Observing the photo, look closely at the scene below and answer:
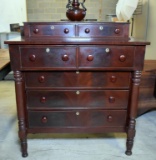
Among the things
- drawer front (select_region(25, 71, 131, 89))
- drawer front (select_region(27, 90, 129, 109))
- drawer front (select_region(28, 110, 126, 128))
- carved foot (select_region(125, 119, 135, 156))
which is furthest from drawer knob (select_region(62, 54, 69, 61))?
carved foot (select_region(125, 119, 135, 156))

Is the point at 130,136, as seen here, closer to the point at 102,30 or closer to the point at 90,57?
the point at 90,57

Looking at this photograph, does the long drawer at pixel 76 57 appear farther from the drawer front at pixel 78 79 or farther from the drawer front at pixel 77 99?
the drawer front at pixel 77 99

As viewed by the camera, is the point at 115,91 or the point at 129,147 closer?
the point at 115,91

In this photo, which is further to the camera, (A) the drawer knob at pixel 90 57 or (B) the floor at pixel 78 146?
(B) the floor at pixel 78 146

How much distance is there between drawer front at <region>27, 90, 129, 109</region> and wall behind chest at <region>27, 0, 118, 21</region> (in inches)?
108

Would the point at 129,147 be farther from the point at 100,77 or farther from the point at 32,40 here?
the point at 32,40

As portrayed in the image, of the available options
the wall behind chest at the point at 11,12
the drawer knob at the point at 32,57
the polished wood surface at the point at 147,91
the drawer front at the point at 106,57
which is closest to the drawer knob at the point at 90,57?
the drawer front at the point at 106,57

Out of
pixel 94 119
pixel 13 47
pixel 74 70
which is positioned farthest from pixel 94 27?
pixel 94 119

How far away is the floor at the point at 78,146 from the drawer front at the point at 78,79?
56 centimetres

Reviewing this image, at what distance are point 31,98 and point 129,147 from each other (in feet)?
2.71

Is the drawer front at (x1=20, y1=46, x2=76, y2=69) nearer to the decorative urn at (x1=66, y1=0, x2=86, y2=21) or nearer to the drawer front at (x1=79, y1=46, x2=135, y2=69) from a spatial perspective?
the drawer front at (x1=79, y1=46, x2=135, y2=69)

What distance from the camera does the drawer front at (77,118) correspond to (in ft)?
4.86

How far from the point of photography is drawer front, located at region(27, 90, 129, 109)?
4.69 ft

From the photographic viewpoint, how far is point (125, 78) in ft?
4.60
